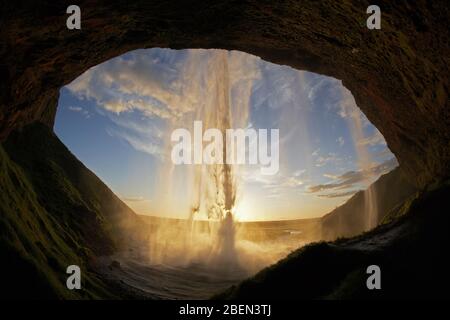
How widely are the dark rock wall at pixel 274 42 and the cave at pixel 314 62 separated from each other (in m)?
0.04

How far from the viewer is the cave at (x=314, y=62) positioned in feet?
19.9

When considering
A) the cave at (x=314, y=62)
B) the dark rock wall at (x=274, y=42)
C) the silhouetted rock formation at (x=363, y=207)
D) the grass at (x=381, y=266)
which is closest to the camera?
the grass at (x=381, y=266)

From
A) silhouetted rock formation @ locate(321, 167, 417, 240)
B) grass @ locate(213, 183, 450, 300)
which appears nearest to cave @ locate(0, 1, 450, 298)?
grass @ locate(213, 183, 450, 300)

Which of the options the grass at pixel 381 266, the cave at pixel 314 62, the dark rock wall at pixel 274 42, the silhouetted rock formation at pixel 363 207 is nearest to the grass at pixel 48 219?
the cave at pixel 314 62

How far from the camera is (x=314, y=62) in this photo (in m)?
12.9

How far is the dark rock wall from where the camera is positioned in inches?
255

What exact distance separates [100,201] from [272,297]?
80.4ft

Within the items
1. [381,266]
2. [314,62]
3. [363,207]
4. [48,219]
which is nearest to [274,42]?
[314,62]

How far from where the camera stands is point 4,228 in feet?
23.5

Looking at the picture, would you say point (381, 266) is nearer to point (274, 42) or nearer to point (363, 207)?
point (274, 42)

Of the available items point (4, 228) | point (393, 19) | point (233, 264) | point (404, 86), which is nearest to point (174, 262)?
point (233, 264)

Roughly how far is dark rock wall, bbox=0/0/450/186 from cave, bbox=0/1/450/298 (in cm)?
4

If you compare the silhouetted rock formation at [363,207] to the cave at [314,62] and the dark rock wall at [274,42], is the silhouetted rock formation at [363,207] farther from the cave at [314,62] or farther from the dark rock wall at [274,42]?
the cave at [314,62]

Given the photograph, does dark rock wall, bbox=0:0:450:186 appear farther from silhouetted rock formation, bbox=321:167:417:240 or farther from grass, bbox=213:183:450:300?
silhouetted rock formation, bbox=321:167:417:240
